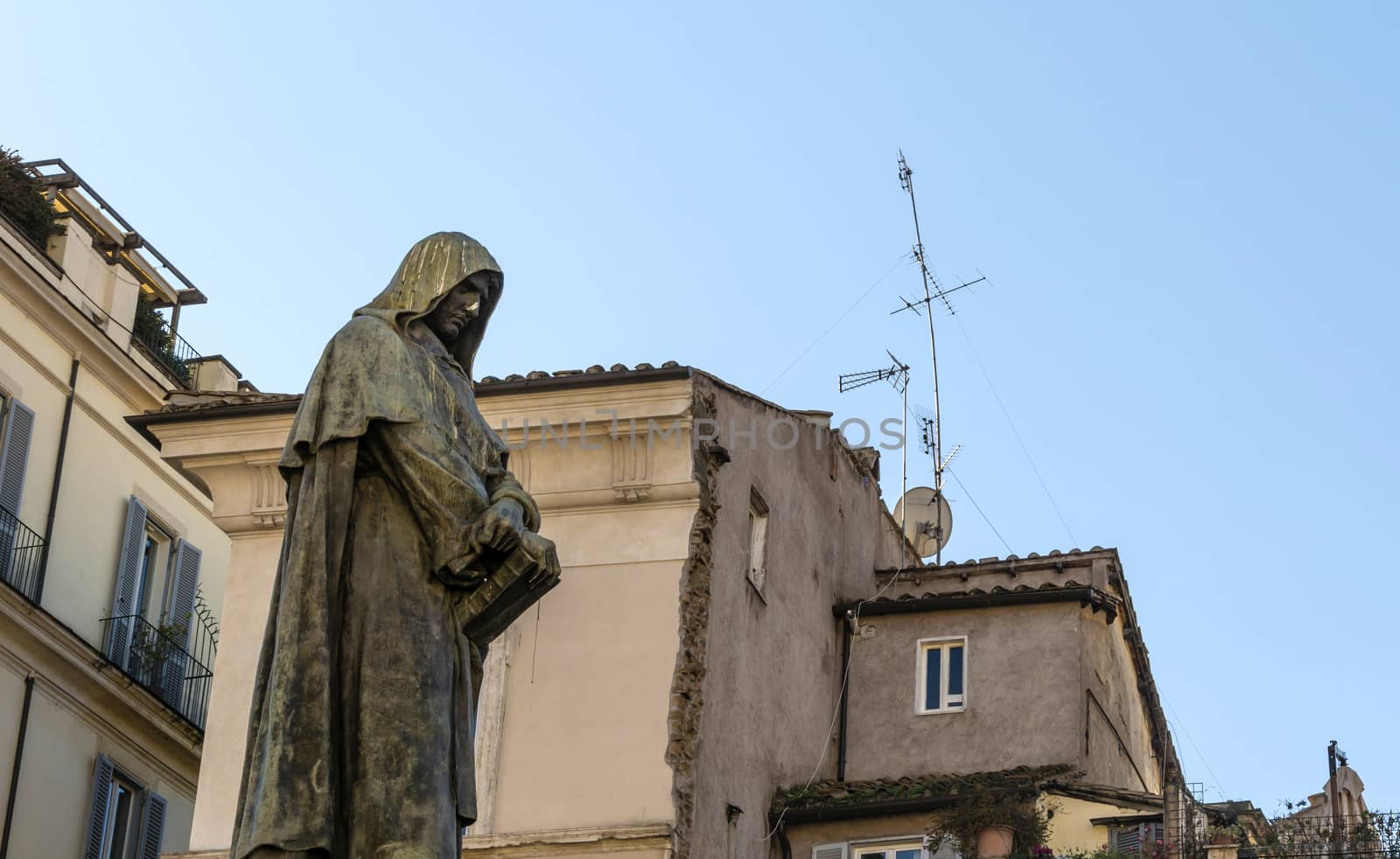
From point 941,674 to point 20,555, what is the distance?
34.8 ft

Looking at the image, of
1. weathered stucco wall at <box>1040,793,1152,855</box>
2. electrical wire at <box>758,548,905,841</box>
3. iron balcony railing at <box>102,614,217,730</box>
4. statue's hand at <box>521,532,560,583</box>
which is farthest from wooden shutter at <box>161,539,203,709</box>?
statue's hand at <box>521,532,560,583</box>

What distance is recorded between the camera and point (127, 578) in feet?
101

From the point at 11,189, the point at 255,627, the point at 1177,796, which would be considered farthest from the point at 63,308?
the point at 1177,796

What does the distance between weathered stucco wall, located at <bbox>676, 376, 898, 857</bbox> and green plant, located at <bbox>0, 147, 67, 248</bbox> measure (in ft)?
31.1

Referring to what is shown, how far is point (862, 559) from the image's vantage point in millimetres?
31453

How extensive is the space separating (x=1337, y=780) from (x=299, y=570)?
64.6ft

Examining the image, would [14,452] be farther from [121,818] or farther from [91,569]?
[121,818]

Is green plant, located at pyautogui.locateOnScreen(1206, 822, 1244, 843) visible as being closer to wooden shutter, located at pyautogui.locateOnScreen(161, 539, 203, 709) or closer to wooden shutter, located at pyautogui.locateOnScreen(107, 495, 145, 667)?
wooden shutter, located at pyautogui.locateOnScreen(161, 539, 203, 709)

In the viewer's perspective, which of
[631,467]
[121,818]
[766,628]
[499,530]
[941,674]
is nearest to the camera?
[499,530]

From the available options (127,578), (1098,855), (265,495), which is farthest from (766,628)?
(127,578)

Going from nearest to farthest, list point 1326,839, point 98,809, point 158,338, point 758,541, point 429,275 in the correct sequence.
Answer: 1. point 429,275
2. point 1326,839
3. point 758,541
4. point 98,809
5. point 158,338

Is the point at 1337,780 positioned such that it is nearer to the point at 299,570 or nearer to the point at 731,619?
the point at 731,619

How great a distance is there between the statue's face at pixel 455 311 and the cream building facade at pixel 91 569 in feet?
69.7

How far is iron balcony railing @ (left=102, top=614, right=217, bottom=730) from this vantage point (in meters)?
30.1
